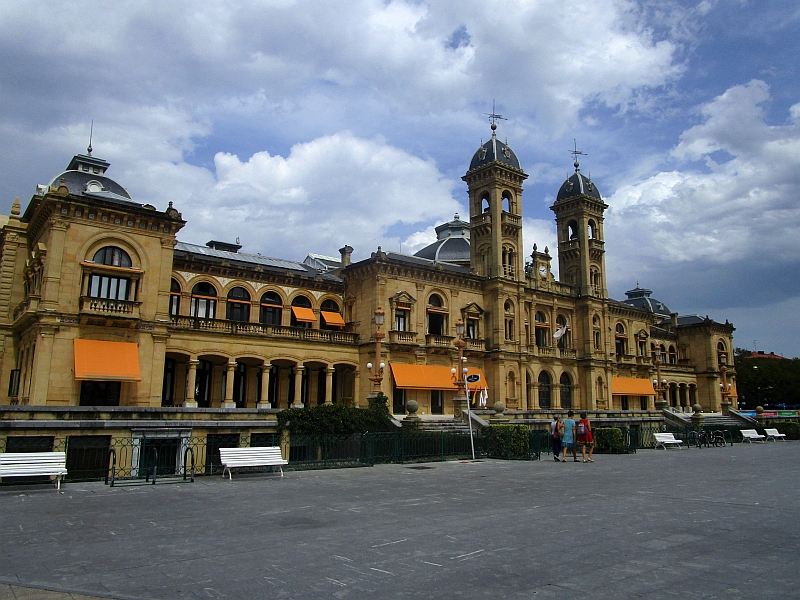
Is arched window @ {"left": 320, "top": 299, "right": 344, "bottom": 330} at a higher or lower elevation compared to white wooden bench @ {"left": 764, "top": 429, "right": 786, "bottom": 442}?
higher

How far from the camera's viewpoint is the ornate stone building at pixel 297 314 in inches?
1217

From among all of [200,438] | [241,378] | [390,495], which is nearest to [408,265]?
[241,378]

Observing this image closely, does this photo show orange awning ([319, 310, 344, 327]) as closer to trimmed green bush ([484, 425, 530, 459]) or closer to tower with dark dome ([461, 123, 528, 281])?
tower with dark dome ([461, 123, 528, 281])

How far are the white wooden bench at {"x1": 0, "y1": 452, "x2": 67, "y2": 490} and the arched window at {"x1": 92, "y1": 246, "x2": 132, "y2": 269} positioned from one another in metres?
17.2

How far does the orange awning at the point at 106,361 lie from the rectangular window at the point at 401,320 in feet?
58.7

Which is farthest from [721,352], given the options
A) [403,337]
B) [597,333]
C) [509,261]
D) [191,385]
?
[191,385]

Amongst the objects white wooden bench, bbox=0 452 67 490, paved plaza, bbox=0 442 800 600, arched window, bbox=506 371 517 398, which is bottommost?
paved plaza, bbox=0 442 800 600

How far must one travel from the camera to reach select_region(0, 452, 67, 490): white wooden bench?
15906 mm

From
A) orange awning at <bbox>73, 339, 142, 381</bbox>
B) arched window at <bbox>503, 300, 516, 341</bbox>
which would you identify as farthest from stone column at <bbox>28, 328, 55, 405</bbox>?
arched window at <bbox>503, 300, 516, 341</bbox>

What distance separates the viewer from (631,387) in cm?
6128

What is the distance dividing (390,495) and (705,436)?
1132 inches

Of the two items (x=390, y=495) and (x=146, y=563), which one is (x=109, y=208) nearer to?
(x=390, y=495)

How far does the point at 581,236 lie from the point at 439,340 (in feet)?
72.3

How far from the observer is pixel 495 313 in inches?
1897
